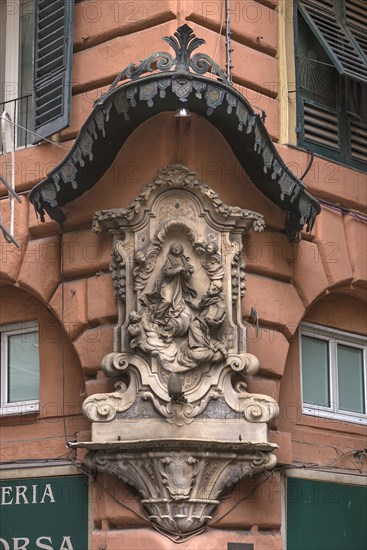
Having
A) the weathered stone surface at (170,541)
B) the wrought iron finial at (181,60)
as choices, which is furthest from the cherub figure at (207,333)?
the wrought iron finial at (181,60)

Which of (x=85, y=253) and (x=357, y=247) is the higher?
(x=357, y=247)

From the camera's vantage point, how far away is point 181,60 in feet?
36.7

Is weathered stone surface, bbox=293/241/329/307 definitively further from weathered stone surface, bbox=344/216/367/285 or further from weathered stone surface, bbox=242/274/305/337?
weathered stone surface, bbox=344/216/367/285

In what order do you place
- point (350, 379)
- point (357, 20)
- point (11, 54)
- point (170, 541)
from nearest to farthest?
point (170, 541) < point (350, 379) < point (11, 54) < point (357, 20)

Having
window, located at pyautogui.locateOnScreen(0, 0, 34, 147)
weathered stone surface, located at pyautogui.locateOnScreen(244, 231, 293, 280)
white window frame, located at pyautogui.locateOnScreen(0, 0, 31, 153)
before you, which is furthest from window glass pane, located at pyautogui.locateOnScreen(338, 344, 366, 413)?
white window frame, located at pyautogui.locateOnScreen(0, 0, 31, 153)

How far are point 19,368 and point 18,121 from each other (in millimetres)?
2564

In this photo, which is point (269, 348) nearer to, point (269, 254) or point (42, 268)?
point (269, 254)

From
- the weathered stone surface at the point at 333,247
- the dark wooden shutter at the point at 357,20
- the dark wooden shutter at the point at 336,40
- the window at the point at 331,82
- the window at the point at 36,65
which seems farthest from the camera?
the dark wooden shutter at the point at 357,20

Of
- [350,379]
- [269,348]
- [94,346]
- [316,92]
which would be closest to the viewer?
[94,346]

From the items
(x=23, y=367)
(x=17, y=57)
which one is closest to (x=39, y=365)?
(x=23, y=367)

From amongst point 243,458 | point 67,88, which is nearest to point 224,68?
point 67,88

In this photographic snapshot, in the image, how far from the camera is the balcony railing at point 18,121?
1304cm

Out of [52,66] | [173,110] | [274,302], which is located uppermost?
[52,66]

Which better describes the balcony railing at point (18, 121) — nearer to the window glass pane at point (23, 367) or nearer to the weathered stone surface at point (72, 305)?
the weathered stone surface at point (72, 305)
